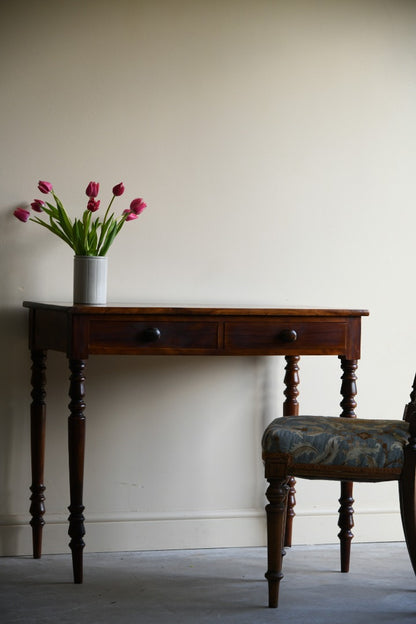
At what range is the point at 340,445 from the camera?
2510 millimetres

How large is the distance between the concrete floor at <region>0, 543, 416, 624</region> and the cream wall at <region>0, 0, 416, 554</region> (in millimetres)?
154

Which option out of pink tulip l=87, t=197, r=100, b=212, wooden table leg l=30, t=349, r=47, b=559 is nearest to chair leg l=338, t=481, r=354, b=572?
wooden table leg l=30, t=349, r=47, b=559

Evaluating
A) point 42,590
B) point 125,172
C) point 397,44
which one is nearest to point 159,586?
point 42,590

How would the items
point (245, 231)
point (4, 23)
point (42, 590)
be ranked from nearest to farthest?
point (42, 590)
point (4, 23)
point (245, 231)

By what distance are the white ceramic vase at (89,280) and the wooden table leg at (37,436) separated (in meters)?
0.29

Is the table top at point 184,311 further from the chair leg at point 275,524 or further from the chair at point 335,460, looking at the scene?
the chair leg at point 275,524

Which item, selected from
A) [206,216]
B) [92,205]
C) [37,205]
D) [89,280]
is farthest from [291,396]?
[37,205]

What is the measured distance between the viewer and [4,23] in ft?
10.2

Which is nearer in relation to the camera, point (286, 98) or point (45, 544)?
point (45, 544)

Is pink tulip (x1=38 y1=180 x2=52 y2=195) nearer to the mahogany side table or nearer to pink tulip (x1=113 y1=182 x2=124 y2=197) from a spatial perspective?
pink tulip (x1=113 y1=182 x2=124 y2=197)

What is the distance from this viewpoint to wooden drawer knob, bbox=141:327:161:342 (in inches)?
107

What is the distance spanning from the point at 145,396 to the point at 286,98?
1.22 meters

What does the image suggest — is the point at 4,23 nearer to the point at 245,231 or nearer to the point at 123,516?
the point at 245,231

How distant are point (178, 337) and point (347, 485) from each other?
0.78 m
